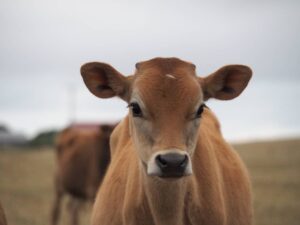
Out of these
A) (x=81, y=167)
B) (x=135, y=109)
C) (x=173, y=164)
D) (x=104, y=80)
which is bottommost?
(x=81, y=167)

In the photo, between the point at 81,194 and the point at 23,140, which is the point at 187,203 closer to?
the point at 81,194

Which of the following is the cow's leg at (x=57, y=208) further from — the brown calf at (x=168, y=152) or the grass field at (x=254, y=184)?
the brown calf at (x=168, y=152)

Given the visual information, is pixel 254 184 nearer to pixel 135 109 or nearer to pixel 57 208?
pixel 57 208

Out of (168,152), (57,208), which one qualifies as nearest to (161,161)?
(168,152)

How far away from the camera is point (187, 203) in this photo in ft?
22.5

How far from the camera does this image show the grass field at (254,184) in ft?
56.3

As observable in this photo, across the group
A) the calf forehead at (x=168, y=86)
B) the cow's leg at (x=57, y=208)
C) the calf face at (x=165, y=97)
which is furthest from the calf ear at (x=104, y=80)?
the cow's leg at (x=57, y=208)

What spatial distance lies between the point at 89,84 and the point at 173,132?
3.88 ft

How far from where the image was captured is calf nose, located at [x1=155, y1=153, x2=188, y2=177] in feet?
19.6

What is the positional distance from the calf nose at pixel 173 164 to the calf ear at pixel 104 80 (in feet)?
4.00

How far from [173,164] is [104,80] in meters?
1.48

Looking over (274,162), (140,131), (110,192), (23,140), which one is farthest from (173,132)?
(23,140)

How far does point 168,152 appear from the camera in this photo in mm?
6039

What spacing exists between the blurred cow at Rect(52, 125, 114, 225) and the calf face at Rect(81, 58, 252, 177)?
A: 10690 millimetres
